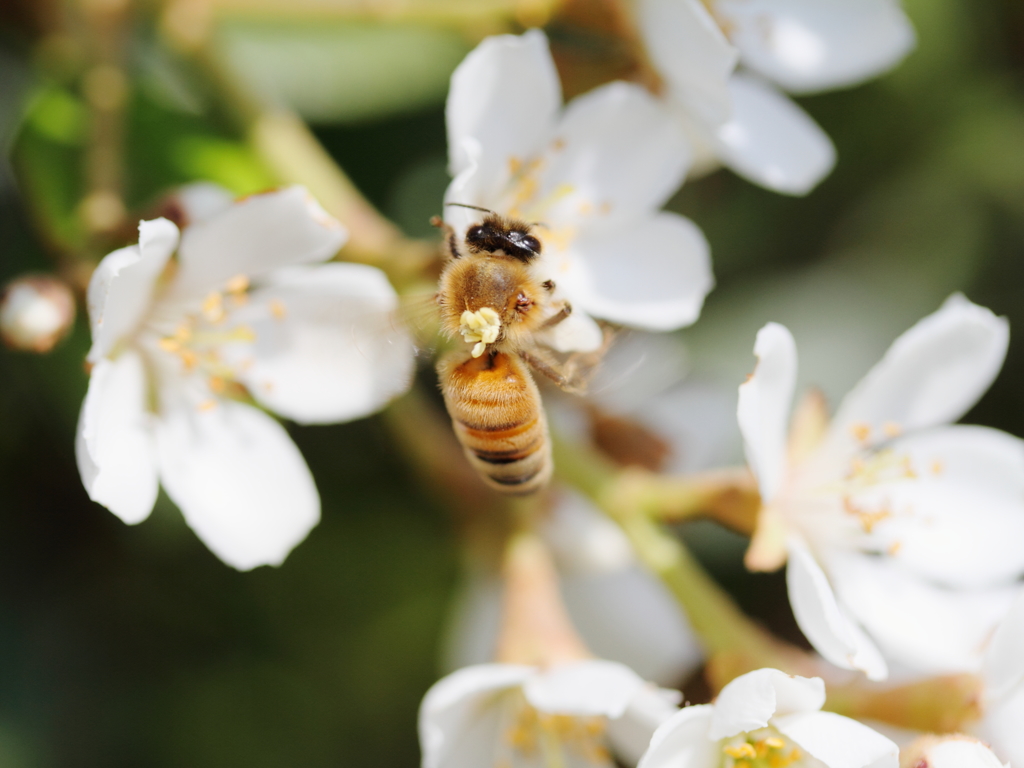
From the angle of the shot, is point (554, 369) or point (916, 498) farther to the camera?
point (916, 498)

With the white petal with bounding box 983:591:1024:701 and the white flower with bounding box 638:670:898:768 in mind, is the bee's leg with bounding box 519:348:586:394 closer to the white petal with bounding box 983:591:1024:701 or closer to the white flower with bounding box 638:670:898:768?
the white flower with bounding box 638:670:898:768

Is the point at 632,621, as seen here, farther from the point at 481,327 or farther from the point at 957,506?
the point at 481,327

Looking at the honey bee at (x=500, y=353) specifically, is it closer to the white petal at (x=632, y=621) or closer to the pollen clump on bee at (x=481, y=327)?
the pollen clump on bee at (x=481, y=327)

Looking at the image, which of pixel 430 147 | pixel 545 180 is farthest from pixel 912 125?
pixel 545 180

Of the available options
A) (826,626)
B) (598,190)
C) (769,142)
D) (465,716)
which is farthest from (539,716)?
(769,142)

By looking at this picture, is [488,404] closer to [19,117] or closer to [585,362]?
[585,362]
